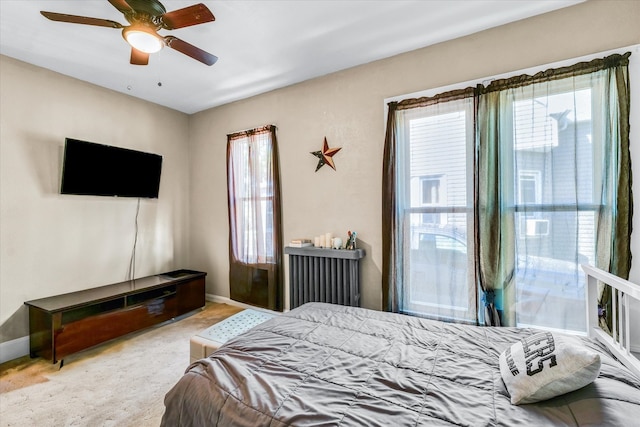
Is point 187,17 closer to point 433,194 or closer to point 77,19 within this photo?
point 77,19

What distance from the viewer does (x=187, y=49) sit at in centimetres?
215

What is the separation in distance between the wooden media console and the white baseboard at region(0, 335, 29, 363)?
0.10 metres

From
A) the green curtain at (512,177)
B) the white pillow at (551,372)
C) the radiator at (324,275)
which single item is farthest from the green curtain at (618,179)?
the radiator at (324,275)

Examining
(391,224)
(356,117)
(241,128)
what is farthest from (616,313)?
(241,128)

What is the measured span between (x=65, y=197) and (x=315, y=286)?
2870 mm

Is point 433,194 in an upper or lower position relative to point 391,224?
upper

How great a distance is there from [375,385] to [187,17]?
2.30 meters

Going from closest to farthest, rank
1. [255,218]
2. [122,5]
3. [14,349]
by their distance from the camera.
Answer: [122,5] → [14,349] → [255,218]

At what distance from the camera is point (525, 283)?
7.46ft

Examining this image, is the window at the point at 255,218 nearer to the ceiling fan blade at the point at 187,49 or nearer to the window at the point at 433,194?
the ceiling fan blade at the point at 187,49

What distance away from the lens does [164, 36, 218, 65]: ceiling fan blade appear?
202 cm

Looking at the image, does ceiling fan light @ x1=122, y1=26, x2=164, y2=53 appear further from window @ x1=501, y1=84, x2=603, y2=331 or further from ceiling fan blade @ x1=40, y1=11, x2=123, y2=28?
window @ x1=501, y1=84, x2=603, y2=331

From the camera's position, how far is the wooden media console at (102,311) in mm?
2578

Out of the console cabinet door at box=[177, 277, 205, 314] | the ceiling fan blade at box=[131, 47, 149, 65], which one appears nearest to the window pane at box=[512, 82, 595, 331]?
the ceiling fan blade at box=[131, 47, 149, 65]
